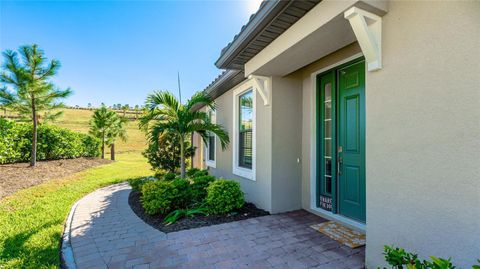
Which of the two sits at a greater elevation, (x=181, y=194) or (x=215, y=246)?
(x=181, y=194)

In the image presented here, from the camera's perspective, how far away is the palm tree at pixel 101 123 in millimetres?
16297

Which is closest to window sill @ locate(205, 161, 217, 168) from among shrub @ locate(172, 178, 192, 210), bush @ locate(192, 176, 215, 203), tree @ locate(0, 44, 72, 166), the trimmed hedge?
bush @ locate(192, 176, 215, 203)

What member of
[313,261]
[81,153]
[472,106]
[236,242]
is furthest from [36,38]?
[472,106]

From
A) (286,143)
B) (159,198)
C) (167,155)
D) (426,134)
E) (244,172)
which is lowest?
(159,198)

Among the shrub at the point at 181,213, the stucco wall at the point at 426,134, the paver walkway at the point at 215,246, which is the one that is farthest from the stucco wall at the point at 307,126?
the shrub at the point at 181,213

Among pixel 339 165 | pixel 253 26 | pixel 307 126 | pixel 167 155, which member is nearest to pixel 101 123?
pixel 167 155

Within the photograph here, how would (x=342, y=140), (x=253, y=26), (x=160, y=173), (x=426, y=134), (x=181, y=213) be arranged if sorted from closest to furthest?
(x=426, y=134)
(x=253, y=26)
(x=342, y=140)
(x=181, y=213)
(x=160, y=173)

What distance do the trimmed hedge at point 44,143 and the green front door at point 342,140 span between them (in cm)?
1124

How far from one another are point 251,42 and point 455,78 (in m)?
2.51

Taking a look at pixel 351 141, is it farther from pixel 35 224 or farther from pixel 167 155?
pixel 167 155

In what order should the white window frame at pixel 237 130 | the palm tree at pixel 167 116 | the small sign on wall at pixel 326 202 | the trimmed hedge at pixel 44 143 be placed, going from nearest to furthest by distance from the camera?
the small sign on wall at pixel 326 202 → the white window frame at pixel 237 130 → the palm tree at pixel 167 116 → the trimmed hedge at pixel 44 143

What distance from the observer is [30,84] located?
8.45 meters

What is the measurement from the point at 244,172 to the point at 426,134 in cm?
399

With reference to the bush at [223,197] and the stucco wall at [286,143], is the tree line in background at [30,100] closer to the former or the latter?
the bush at [223,197]
